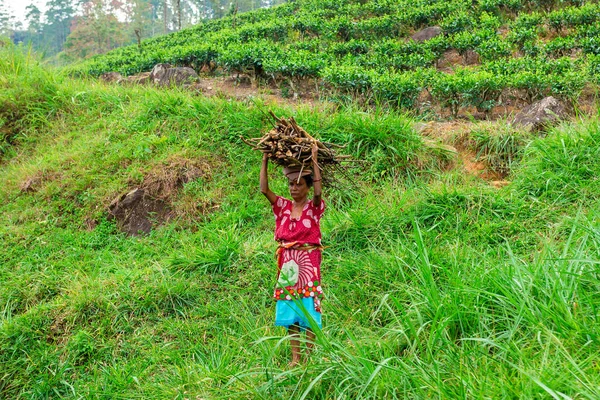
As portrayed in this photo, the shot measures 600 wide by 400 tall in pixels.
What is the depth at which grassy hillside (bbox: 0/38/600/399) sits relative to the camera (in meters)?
2.77

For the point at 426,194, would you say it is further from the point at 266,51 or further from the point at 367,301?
the point at 266,51

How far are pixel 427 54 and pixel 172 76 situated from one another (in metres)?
4.48

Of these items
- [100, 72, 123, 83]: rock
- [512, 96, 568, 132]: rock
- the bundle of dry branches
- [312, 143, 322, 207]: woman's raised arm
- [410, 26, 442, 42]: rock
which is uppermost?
[410, 26, 442, 42]: rock

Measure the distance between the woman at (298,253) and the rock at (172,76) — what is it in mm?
6229

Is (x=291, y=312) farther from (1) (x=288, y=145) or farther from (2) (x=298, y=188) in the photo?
(1) (x=288, y=145)

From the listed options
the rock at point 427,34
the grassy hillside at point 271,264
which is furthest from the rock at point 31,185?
the rock at point 427,34

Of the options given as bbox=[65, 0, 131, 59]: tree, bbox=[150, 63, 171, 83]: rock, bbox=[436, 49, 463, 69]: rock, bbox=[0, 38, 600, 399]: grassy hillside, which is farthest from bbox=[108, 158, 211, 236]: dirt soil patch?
bbox=[65, 0, 131, 59]: tree

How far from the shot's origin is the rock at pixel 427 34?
11.2 metres

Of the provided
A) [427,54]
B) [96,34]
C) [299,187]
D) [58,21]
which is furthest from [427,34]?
[58,21]

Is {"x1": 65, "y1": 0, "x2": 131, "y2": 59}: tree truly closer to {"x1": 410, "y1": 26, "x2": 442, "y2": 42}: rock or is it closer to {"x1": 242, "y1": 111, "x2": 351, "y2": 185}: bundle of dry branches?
{"x1": 410, "y1": 26, "x2": 442, "y2": 42}: rock

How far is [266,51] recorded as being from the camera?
9.68m

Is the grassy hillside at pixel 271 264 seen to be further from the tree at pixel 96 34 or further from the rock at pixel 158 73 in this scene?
the tree at pixel 96 34

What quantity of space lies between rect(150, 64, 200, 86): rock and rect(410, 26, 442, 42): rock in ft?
15.5

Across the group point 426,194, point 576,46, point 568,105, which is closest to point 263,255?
point 426,194
